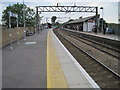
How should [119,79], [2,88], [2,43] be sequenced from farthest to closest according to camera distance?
[2,43] → [119,79] → [2,88]

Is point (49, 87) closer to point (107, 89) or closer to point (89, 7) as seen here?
point (107, 89)

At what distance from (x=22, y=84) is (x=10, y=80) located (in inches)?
30.4

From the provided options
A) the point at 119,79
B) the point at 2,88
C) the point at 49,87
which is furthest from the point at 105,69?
the point at 2,88

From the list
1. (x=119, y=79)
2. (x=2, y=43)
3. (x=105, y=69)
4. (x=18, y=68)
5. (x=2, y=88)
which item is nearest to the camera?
(x=2, y=88)

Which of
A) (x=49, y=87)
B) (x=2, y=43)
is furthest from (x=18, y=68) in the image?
(x=2, y=43)

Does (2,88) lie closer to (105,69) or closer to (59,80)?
(59,80)

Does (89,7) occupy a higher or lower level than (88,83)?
higher

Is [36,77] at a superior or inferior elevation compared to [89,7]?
inferior

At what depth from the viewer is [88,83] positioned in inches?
296

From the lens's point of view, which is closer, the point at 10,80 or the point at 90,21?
the point at 10,80

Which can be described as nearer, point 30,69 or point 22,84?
point 22,84

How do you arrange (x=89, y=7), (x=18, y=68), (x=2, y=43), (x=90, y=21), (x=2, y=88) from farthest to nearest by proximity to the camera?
(x=90, y=21)
(x=89, y=7)
(x=2, y=43)
(x=18, y=68)
(x=2, y=88)

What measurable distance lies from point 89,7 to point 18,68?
4992 centimetres

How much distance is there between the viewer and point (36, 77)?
8.30 metres
